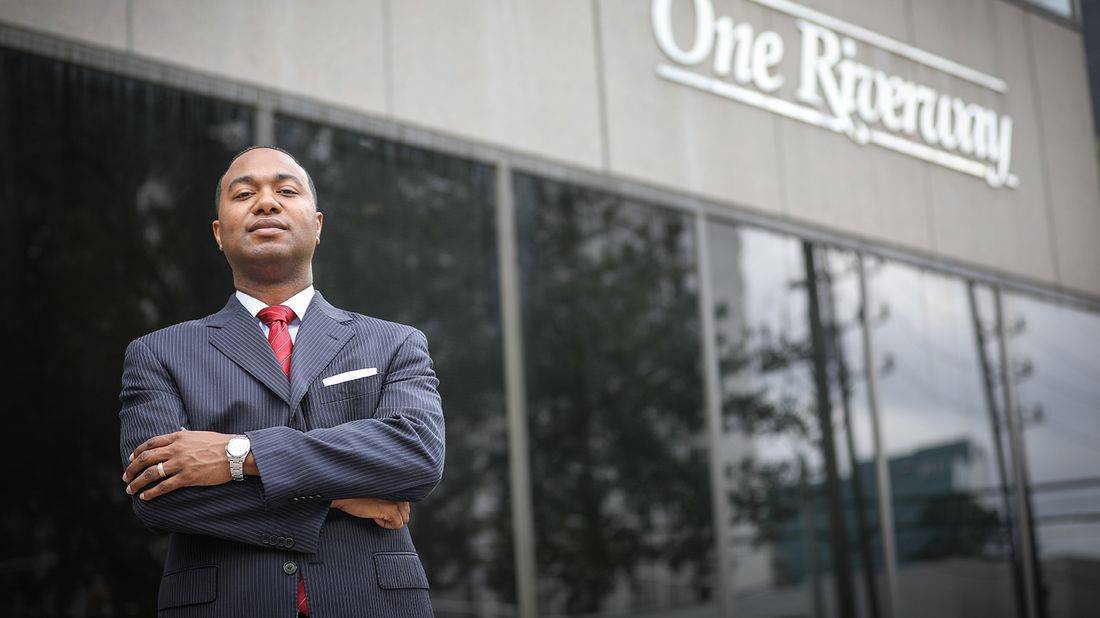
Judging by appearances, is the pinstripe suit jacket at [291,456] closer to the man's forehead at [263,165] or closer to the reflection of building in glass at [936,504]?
the man's forehead at [263,165]

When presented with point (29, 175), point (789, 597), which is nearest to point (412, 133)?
point (29, 175)

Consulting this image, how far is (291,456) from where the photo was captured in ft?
7.07

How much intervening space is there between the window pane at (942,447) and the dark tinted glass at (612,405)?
223cm

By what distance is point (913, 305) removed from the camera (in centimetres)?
966

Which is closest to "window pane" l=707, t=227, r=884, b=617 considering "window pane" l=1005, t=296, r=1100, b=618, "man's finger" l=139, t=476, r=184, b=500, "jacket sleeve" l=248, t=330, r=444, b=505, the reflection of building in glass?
the reflection of building in glass

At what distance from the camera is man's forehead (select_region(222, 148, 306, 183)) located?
242 cm

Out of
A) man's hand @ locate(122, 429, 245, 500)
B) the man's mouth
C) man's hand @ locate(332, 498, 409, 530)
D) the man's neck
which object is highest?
the man's mouth

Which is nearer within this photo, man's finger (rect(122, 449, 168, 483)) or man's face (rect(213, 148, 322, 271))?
man's finger (rect(122, 449, 168, 483))

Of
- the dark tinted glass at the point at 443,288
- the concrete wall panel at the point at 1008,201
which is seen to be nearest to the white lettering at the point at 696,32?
the dark tinted glass at the point at 443,288

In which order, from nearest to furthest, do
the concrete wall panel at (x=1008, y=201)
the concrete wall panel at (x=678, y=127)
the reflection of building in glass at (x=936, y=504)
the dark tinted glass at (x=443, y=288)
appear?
1. the dark tinted glass at (x=443, y=288)
2. the concrete wall panel at (x=678, y=127)
3. the reflection of building in glass at (x=936, y=504)
4. the concrete wall panel at (x=1008, y=201)

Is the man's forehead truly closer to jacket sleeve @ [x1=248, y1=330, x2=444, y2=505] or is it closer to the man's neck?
the man's neck

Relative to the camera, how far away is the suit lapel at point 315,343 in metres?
2.33

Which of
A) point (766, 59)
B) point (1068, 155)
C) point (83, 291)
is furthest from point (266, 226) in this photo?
point (1068, 155)

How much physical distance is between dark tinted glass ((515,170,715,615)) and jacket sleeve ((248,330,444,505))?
15.1 feet
